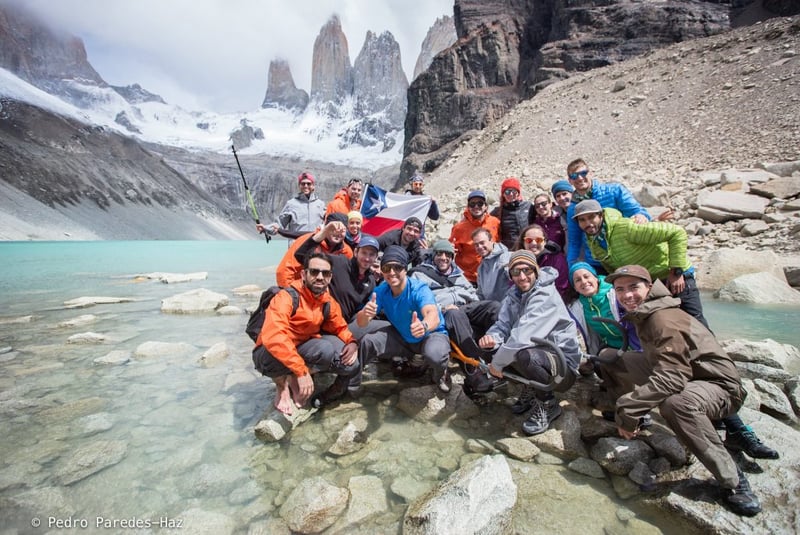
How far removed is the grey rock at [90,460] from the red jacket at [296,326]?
1534mm

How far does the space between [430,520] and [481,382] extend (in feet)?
5.78

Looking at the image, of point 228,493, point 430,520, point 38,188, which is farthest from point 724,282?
point 38,188

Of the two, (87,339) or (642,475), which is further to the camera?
(87,339)

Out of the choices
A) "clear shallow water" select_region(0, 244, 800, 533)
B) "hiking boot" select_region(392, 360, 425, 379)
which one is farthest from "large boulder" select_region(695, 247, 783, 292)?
"hiking boot" select_region(392, 360, 425, 379)

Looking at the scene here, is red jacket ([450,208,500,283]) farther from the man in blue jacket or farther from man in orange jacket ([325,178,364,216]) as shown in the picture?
man in orange jacket ([325,178,364,216])

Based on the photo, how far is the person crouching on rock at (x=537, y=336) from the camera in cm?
342

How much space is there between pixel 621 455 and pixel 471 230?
3.66 metres

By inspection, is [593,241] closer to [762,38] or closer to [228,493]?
[228,493]

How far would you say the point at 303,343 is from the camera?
13.0ft

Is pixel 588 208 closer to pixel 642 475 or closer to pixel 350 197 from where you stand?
pixel 642 475

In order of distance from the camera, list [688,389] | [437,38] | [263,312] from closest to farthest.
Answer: [688,389]
[263,312]
[437,38]

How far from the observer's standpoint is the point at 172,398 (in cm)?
470

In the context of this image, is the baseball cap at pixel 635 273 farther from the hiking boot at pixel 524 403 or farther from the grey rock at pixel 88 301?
the grey rock at pixel 88 301

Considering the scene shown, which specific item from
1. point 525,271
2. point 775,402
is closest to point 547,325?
point 525,271
